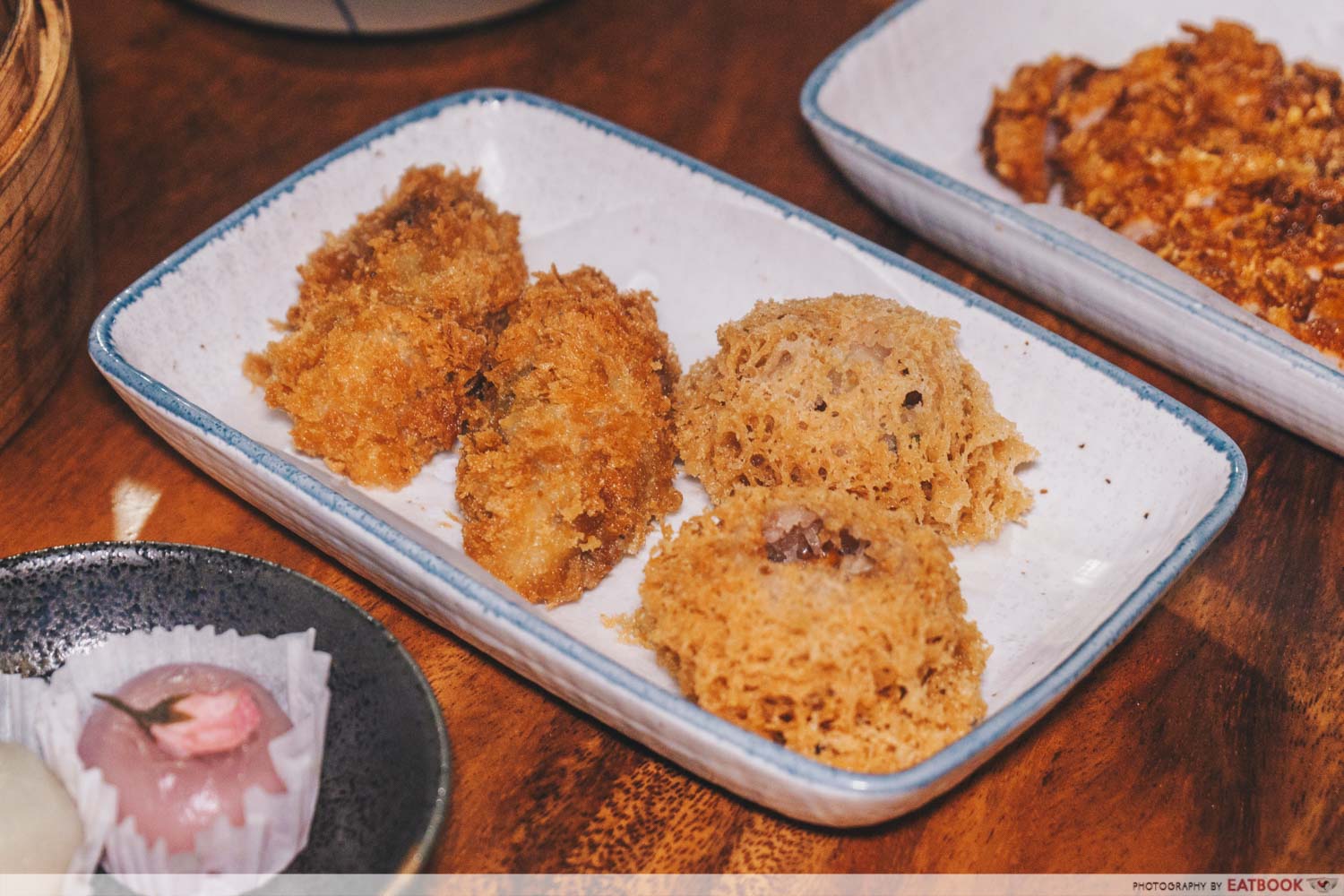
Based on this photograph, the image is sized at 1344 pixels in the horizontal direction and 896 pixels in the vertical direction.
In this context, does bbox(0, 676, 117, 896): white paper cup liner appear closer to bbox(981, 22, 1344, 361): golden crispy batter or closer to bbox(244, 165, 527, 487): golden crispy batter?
bbox(244, 165, 527, 487): golden crispy batter

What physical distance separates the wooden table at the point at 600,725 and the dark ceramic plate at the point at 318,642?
23 cm

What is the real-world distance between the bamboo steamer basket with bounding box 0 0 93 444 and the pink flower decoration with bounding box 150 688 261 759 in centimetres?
108

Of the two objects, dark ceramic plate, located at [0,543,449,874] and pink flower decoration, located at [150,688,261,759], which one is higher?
pink flower decoration, located at [150,688,261,759]

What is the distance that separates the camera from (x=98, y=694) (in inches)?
76.4

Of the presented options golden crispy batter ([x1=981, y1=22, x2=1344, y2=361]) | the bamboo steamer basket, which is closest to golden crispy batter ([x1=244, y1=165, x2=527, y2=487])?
the bamboo steamer basket

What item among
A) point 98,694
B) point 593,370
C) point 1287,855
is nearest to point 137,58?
point 593,370

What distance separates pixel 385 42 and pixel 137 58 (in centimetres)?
77

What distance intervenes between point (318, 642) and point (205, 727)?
0.26 m

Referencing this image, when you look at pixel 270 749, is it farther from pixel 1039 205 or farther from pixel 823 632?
pixel 1039 205

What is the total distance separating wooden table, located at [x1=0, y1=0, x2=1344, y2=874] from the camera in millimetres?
2145

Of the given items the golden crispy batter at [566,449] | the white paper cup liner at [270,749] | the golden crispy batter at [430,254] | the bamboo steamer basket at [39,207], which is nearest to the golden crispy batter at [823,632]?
the golden crispy batter at [566,449]

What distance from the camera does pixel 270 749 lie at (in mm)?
1935

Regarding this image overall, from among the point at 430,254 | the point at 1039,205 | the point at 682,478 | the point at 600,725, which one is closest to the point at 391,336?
the point at 430,254

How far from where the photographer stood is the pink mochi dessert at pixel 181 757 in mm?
1868
